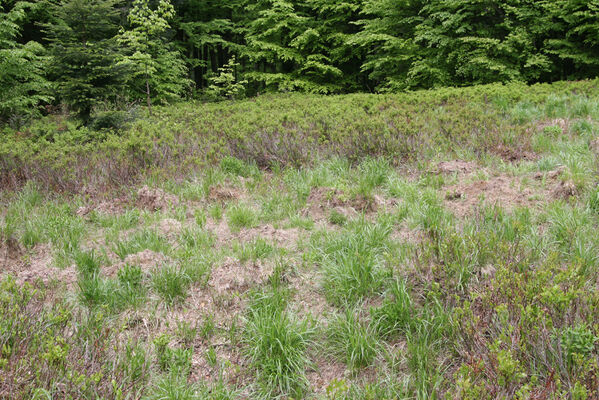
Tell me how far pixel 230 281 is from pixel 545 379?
7.92 feet

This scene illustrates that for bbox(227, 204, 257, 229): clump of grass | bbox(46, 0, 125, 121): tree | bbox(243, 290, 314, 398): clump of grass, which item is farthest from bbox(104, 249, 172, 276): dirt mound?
bbox(46, 0, 125, 121): tree

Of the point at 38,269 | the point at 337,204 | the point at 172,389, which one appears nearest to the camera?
the point at 172,389

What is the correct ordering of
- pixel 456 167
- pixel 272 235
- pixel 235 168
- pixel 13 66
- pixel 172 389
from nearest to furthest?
pixel 172 389
pixel 272 235
pixel 456 167
pixel 235 168
pixel 13 66

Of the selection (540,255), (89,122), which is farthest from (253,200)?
(89,122)

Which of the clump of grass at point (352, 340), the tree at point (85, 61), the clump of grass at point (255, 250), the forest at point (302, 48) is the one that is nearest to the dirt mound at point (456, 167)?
the clump of grass at point (255, 250)

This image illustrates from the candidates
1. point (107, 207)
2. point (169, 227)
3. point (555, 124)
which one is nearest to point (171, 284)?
point (169, 227)

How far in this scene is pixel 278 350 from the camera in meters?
2.61

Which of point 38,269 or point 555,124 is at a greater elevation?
point 555,124

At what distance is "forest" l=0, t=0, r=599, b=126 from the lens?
1002 cm

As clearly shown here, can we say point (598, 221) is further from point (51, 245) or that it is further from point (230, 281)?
point (51, 245)

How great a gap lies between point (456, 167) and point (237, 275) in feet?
12.5

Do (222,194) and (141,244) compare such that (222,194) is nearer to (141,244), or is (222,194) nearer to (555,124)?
(141,244)

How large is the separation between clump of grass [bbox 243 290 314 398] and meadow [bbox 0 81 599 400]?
2 centimetres

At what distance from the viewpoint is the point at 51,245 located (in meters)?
4.38
